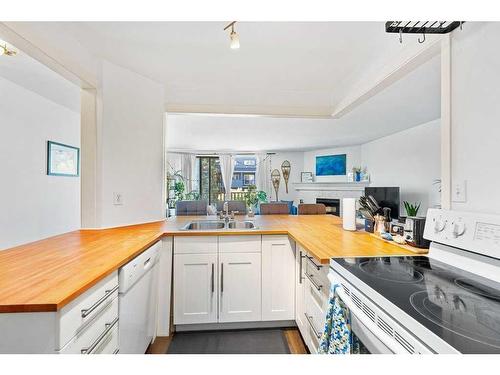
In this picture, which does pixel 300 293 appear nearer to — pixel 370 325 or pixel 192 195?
pixel 370 325

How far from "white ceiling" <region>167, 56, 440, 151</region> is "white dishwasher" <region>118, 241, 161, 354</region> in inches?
86.5

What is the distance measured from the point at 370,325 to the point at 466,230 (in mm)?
658

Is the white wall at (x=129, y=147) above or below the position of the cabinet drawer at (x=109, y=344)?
above

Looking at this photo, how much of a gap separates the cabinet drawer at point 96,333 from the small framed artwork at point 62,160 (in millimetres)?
2851

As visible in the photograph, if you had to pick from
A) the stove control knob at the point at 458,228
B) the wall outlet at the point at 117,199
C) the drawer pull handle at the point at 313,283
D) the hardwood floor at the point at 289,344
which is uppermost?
the wall outlet at the point at 117,199

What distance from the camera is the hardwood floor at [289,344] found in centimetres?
177

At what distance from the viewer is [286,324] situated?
2064 mm

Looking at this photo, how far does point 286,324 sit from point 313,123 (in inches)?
124

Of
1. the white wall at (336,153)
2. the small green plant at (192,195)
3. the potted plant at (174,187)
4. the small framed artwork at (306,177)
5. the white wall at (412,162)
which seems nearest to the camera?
the white wall at (412,162)

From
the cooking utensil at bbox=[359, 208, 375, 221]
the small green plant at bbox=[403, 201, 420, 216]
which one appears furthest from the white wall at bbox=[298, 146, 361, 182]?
the cooking utensil at bbox=[359, 208, 375, 221]

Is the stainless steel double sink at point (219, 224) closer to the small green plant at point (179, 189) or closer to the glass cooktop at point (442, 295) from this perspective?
the glass cooktop at point (442, 295)

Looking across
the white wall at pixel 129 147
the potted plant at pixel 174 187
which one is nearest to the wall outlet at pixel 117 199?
the white wall at pixel 129 147
